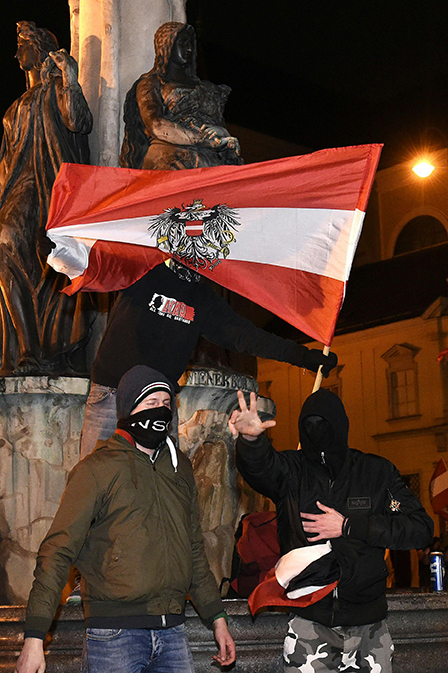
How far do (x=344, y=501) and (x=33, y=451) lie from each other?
3.23 metres

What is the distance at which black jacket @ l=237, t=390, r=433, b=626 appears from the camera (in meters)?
4.55

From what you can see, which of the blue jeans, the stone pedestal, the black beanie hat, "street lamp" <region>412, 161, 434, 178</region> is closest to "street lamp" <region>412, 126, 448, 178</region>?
"street lamp" <region>412, 161, 434, 178</region>

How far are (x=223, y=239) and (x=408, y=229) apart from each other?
3509cm

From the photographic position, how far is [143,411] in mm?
4301

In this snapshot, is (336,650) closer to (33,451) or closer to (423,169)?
(33,451)

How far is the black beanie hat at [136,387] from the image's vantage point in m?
4.34

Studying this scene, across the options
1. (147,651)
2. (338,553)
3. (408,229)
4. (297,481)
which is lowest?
(147,651)

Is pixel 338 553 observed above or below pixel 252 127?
below

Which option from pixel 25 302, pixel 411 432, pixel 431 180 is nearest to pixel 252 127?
pixel 431 180

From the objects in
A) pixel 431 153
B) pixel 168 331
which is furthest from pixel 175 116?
pixel 431 153

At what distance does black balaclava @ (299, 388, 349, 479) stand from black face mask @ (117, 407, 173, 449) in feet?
2.27

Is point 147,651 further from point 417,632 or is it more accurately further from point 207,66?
point 207,66

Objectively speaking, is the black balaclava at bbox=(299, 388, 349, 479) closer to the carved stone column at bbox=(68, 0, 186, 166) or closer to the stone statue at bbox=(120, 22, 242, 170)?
the stone statue at bbox=(120, 22, 242, 170)

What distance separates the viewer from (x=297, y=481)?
479cm
